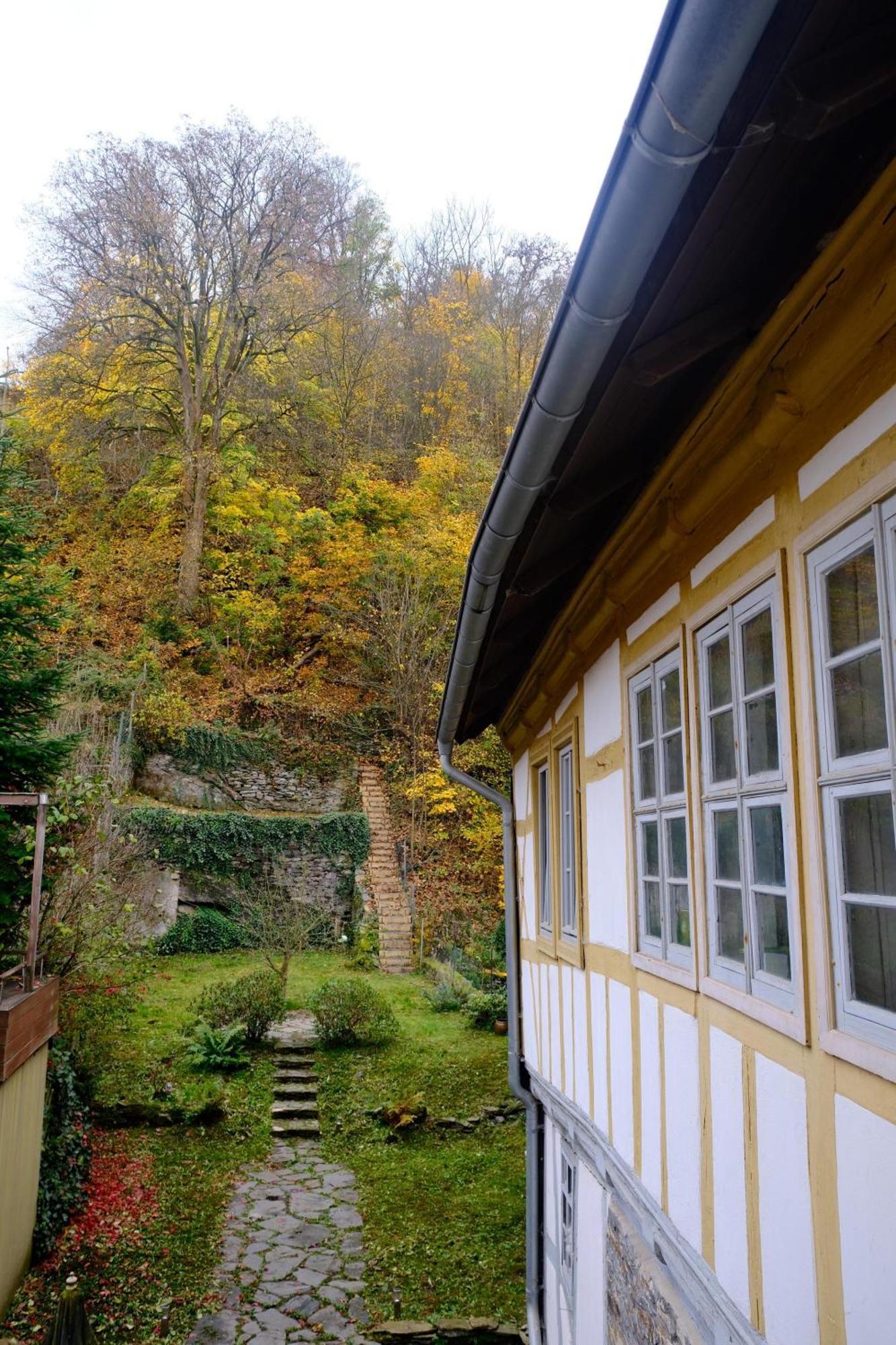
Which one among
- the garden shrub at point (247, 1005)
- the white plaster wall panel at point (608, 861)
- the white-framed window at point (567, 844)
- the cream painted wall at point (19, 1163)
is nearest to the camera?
the white plaster wall panel at point (608, 861)

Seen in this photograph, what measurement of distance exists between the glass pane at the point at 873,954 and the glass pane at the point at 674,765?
1.23 metres

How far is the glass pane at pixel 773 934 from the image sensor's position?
2.29m

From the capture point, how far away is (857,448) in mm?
1853

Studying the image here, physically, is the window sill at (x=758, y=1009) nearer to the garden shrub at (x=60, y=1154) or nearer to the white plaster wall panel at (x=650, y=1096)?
the white plaster wall panel at (x=650, y=1096)

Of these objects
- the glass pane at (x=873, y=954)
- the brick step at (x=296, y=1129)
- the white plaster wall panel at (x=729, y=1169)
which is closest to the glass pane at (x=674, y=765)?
the white plaster wall panel at (x=729, y=1169)

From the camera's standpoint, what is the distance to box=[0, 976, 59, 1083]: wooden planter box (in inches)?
251

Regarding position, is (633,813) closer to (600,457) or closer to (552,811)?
(600,457)

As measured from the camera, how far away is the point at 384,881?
19.0 meters

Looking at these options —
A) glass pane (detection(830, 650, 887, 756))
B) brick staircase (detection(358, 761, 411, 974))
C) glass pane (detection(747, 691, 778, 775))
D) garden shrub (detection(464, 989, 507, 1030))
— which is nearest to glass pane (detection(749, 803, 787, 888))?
glass pane (detection(747, 691, 778, 775))

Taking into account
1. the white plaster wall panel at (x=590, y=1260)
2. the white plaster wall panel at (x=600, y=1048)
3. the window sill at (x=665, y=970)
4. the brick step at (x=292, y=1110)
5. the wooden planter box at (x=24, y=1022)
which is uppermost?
the window sill at (x=665, y=970)

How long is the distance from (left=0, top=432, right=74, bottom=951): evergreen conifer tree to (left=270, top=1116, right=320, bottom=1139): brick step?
4.07 metres

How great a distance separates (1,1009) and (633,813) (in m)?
5.01

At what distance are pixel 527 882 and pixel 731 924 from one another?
4511mm

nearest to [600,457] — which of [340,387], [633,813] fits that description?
[633,813]
